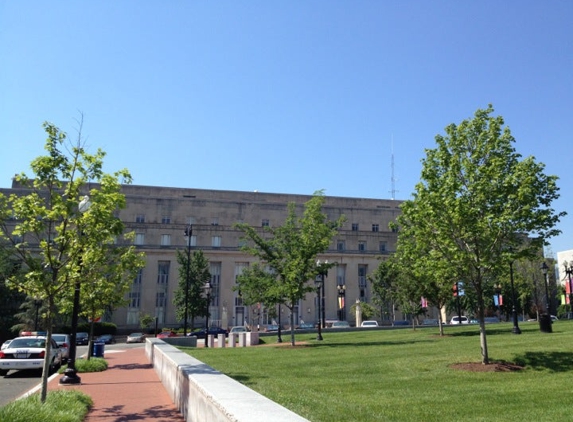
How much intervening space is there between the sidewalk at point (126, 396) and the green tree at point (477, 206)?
360 inches

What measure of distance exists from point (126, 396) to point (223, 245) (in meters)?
63.3

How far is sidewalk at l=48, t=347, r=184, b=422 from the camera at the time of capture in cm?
917

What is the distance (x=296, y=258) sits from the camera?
27.3 metres

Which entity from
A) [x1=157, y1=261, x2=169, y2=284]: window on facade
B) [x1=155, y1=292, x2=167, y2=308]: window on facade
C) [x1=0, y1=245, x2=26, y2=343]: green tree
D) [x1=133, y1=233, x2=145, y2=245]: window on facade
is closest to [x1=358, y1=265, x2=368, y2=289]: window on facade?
[x1=157, y1=261, x2=169, y2=284]: window on facade

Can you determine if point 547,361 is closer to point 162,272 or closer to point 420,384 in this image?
point 420,384

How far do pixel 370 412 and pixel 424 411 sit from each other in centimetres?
98

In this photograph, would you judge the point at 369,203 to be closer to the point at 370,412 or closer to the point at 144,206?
the point at 144,206

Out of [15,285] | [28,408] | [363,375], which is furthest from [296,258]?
[28,408]

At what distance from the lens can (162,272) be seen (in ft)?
235

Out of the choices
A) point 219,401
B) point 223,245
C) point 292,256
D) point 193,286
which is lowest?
point 219,401

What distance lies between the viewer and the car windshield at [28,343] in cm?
1903

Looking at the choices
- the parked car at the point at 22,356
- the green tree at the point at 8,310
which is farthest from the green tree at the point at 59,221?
the green tree at the point at 8,310

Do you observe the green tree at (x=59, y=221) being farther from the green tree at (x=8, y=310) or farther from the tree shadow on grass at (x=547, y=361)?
the green tree at (x=8, y=310)

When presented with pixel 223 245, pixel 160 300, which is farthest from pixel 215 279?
pixel 160 300
